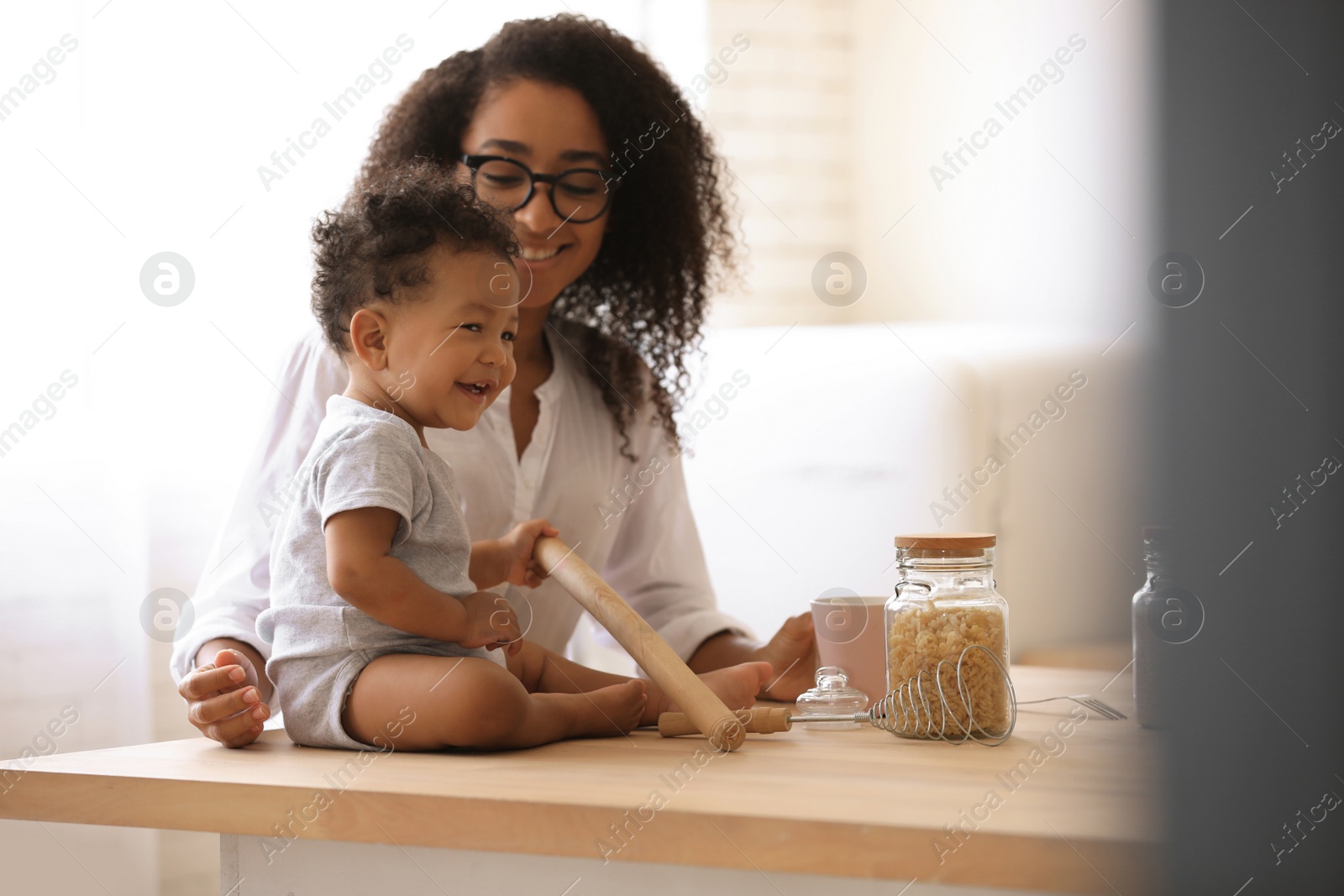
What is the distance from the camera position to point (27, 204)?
5.16 feet

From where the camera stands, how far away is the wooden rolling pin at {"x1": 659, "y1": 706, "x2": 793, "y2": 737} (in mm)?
903

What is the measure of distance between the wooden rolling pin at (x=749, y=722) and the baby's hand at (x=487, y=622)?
135mm

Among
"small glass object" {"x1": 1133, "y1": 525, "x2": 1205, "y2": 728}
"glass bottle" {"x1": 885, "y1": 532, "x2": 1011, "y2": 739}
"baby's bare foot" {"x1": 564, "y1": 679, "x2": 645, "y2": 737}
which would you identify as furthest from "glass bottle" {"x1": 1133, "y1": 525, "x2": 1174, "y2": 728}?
"baby's bare foot" {"x1": 564, "y1": 679, "x2": 645, "y2": 737}

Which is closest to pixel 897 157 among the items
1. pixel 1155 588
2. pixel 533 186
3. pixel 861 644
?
pixel 533 186

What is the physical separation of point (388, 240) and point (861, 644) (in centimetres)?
55

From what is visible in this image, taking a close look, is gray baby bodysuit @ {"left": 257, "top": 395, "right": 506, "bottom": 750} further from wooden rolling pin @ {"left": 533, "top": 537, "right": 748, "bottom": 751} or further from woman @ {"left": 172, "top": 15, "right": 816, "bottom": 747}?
woman @ {"left": 172, "top": 15, "right": 816, "bottom": 747}

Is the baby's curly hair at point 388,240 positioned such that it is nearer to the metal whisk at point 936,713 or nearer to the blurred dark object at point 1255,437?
the metal whisk at point 936,713

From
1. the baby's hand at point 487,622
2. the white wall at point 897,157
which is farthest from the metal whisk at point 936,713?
the white wall at point 897,157

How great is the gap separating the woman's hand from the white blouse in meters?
0.19

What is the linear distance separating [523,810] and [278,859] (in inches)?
8.2

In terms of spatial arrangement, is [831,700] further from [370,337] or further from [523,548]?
[370,337]

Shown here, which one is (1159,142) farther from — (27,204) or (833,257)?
(833,257)

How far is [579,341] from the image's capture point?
1.61 m

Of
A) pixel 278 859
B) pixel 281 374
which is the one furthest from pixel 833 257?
pixel 278 859
